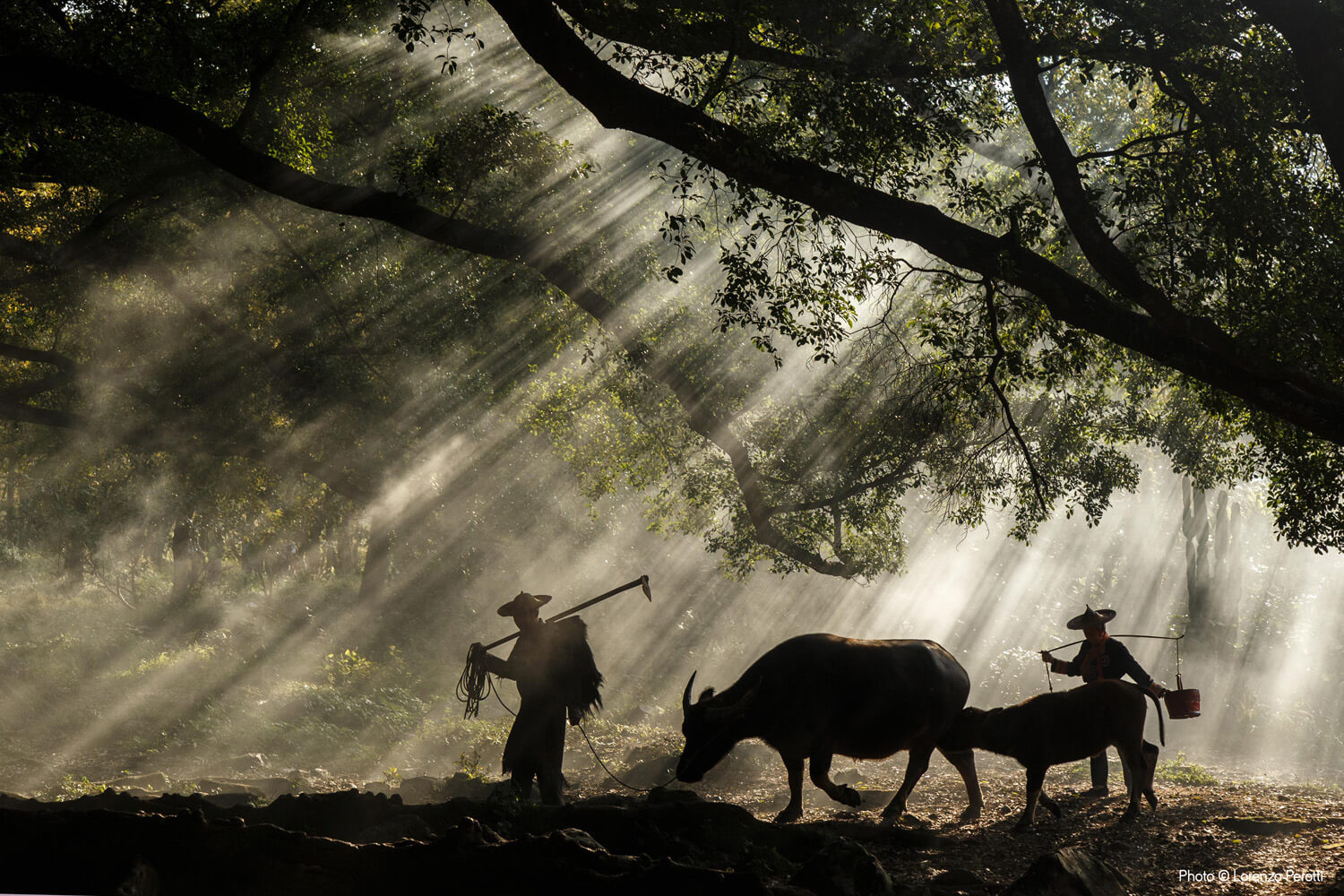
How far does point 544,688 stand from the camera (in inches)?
345

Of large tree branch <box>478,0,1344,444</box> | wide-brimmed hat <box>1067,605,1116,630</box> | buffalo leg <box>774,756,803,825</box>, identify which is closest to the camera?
large tree branch <box>478,0,1344,444</box>

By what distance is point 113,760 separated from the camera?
15.3m

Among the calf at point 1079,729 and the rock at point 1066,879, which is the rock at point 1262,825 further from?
the rock at point 1066,879

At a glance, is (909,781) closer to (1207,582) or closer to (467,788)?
(467,788)

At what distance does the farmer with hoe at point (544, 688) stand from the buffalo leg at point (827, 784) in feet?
7.47

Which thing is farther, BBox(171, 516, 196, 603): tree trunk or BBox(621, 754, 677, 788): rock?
BBox(171, 516, 196, 603): tree trunk

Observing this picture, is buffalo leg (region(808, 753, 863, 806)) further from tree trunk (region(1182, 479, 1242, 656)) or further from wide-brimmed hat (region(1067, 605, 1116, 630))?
Result: tree trunk (region(1182, 479, 1242, 656))

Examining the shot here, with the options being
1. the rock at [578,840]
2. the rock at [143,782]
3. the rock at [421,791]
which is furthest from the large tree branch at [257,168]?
the rock at [143,782]

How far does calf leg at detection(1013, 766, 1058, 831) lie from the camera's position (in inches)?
301

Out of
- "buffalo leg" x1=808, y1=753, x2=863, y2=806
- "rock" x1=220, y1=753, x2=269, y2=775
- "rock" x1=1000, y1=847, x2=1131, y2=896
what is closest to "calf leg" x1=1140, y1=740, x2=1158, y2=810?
"buffalo leg" x1=808, y1=753, x2=863, y2=806

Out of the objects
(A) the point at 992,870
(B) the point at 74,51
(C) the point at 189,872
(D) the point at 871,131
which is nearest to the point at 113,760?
(B) the point at 74,51

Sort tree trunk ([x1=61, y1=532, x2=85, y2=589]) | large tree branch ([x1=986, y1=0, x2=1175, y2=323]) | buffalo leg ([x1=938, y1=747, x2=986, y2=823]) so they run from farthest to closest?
tree trunk ([x1=61, y1=532, x2=85, y2=589])
buffalo leg ([x1=938, y1=747, x2=986, y2=823])
large tree branch ([x1=986, y1=0, x2=1175, y2=323])

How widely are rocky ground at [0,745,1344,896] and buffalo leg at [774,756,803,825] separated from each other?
15cm

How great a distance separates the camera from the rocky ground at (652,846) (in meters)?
4.60
